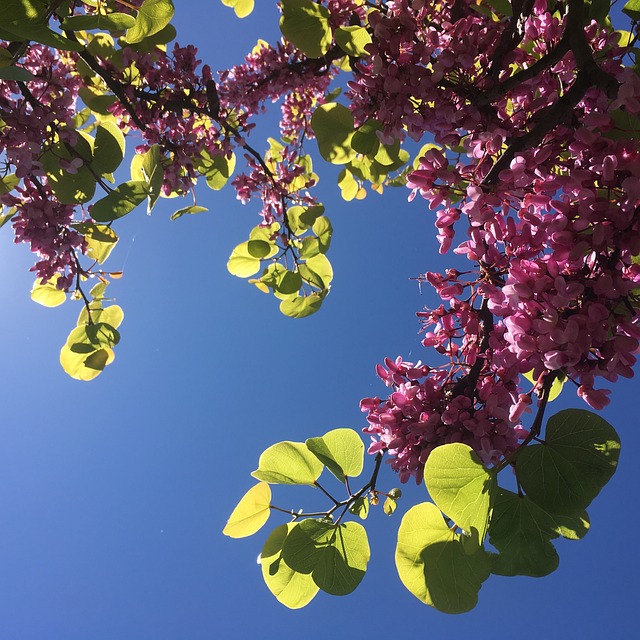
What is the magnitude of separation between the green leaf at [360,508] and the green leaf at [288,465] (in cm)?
9

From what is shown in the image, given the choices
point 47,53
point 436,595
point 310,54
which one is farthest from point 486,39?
point 47,53

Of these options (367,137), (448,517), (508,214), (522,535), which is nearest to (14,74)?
(367,137)

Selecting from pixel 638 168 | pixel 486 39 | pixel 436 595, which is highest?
pixel 486 39

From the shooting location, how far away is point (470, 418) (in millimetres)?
664

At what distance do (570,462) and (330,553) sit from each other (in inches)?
13.7

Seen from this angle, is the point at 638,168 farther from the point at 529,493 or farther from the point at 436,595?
the point at 436,595

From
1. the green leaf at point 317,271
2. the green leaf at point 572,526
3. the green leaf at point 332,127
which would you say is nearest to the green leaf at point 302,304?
the green leaf at point 317,271

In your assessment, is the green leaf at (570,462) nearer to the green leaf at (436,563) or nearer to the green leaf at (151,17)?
the green leaf at (436,563)

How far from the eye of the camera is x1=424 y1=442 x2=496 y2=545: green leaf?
572mm

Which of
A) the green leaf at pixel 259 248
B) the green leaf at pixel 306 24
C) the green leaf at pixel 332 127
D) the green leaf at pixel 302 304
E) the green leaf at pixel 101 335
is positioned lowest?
the green leaf at pixel 332 127

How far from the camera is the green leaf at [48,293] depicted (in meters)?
1.30

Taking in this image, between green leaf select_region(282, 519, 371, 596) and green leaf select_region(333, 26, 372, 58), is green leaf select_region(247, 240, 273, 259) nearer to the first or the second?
green leaf select_region(333, 26, 372, 58)

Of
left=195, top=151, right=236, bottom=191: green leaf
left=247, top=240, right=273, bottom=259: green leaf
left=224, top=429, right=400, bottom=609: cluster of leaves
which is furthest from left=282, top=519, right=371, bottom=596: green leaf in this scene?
left=195, top=151, right=236, bottom=191: green leaf

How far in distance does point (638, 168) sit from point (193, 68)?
106 cm
